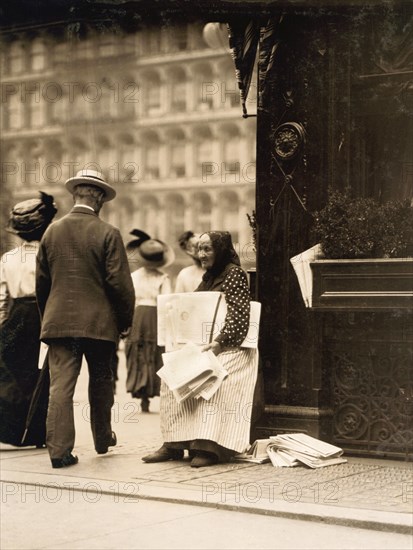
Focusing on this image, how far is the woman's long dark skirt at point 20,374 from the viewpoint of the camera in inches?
335

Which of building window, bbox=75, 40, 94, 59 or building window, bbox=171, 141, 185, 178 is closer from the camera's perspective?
building window, bbox=75, 40, 94, 59

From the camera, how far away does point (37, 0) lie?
39.5 ft

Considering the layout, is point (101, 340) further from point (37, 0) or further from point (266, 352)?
point (37, 0)

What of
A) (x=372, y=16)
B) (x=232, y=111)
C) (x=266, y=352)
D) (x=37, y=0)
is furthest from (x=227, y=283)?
(x=232, y=111)

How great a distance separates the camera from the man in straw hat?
7582 mm

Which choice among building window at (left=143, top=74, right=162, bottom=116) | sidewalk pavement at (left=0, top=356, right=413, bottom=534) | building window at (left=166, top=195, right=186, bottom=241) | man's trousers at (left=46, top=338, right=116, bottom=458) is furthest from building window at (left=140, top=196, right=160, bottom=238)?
man's trousers at (left=46, top=338, right=116, bottom=458)

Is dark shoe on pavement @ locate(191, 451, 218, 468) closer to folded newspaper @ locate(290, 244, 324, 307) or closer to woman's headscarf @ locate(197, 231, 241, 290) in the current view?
woman's headscarf @ locate(197, 231, 241, 290)

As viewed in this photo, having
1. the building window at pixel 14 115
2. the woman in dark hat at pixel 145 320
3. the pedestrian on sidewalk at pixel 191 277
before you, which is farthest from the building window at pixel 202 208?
the pedestrian on sidewalk at pixel 191 277

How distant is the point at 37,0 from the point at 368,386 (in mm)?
6711

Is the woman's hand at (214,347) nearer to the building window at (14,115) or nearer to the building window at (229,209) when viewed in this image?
Answer: the building window at (14,115)

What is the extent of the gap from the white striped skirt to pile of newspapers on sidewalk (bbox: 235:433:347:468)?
132mm

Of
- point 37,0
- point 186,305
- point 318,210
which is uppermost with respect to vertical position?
point 37,0

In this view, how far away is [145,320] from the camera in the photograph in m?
12.3

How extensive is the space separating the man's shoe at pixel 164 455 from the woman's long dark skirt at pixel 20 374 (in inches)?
49.9
